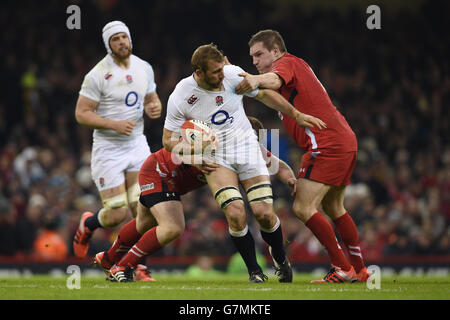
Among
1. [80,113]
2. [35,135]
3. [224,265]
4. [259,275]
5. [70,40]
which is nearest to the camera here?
[259,275]

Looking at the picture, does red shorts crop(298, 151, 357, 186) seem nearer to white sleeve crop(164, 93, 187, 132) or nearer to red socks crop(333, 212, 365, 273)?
red socks crop(333, 212, 365, 273)

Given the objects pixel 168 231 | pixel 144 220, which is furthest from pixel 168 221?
pixel 144 220

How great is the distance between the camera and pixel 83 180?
15797 mm

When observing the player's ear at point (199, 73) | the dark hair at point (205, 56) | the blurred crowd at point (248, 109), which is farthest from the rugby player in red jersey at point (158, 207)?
the blurred crowd at point (248, 109)

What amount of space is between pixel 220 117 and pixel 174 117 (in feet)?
1.57

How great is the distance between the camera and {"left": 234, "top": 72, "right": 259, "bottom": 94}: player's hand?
24.9 ft

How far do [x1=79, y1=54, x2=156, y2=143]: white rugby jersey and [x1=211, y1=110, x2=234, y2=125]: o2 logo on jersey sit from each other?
5.63 ft

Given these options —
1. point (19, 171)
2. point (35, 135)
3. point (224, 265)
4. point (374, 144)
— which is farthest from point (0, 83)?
point (374, 144)

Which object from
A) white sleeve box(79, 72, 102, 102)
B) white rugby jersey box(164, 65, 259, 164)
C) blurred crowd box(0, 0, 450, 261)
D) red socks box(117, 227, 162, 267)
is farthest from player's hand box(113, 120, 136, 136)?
blurred crowd box(0, 0, 450, 261)

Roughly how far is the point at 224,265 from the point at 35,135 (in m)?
5.38

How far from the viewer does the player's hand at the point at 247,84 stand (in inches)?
299

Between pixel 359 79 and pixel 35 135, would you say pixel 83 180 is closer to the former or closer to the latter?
pixel 35 135

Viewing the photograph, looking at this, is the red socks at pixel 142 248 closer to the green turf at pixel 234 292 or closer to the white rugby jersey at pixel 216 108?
the green turf at pixel 234 292

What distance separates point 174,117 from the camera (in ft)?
26.1
